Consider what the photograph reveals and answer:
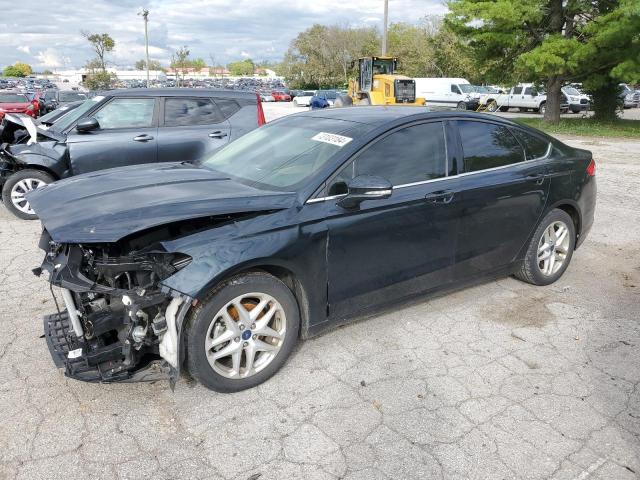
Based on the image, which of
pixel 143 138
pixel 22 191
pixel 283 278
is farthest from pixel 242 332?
pixel 22 191

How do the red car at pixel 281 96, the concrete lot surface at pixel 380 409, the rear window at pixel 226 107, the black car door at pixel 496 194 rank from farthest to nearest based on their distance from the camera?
1. the red car at pixel 281 96
2. the rear window at pixel 226 107
3. the black car door at pixel 496 194
4. the concrete lot surface at pixel 380 409

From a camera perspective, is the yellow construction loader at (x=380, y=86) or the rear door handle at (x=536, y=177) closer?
the rear door handle at (x=536, y=177)

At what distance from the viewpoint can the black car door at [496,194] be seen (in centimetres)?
397

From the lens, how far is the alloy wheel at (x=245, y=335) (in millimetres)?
2947

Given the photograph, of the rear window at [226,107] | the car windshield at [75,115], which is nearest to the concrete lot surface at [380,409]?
the car windshield at [75,115]

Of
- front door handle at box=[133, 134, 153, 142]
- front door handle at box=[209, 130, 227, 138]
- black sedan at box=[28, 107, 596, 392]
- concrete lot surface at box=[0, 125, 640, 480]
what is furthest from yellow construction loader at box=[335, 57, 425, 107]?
concrete lot surface at box=[0, 125, 640, 480]

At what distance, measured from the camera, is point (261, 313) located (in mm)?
3115

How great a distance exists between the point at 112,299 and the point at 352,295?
150 cm

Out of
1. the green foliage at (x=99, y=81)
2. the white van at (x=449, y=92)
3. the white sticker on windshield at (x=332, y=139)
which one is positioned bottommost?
the white sticker on windshield at (x=332, y=139)

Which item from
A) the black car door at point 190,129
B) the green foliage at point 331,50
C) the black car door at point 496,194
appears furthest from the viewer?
the green foliage at point 331,50

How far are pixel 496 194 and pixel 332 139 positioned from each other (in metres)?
1.42

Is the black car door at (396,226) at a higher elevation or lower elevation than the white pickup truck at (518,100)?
lower

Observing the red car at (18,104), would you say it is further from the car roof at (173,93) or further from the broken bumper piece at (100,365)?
the broken bumper piece at (100,365)

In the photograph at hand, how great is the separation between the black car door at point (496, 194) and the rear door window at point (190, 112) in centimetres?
455
